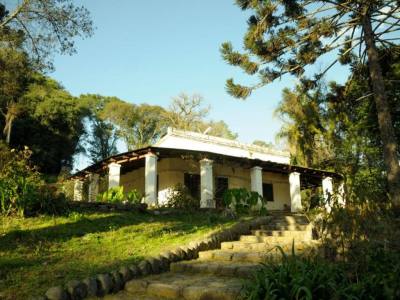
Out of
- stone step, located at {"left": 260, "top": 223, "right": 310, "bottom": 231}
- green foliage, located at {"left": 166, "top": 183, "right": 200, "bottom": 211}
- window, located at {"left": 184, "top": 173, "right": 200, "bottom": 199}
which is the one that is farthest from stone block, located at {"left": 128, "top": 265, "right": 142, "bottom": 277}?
window, located at {"left": 184, "top": 173, "right": 200, "bottom": 199}

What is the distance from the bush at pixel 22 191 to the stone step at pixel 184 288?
426 cm

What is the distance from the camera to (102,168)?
1709 centimetres

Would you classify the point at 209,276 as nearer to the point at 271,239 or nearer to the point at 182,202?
the point at 271,239

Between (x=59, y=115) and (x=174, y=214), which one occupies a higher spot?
(x=59, y=115)

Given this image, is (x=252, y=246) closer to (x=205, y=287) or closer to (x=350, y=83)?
(x=205, y=287)

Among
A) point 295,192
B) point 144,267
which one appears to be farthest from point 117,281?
point 295,192

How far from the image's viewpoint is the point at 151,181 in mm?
14664

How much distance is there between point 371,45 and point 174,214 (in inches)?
287

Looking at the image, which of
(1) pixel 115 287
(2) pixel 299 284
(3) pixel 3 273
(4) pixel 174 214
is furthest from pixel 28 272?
(4) pixel 174 214

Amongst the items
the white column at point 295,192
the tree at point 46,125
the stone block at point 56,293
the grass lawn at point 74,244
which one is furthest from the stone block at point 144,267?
the tree at point 46,125

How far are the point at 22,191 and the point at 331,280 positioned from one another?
22.1ft

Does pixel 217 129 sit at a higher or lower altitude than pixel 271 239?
higher

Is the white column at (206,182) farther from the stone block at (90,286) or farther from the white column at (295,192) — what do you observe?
the stone block at (90,286)

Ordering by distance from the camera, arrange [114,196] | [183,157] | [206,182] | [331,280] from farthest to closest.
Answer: [206,182], [183,157], [114,196], [331,280]
